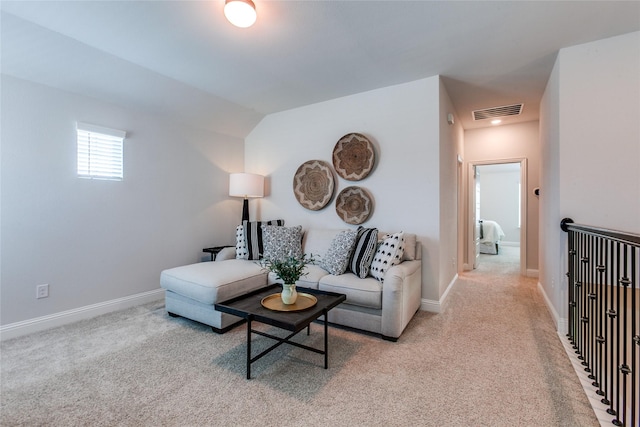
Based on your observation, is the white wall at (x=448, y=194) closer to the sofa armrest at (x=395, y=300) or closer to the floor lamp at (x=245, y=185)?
the sofa armrest at (x=395, y=300)

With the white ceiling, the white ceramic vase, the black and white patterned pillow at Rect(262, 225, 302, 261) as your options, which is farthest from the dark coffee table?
the white ceiling

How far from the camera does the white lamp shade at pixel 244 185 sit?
156 inches

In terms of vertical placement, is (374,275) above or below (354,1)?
below

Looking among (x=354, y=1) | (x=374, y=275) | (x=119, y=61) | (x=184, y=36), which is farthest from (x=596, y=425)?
(x=119, y=61)

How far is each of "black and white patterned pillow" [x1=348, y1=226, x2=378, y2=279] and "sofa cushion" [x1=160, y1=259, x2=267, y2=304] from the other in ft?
3.06

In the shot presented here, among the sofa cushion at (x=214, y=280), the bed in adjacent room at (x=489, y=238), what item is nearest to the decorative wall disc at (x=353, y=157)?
the sofa cushion at (x=214, y=280)

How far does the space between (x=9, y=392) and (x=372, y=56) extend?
3.57m

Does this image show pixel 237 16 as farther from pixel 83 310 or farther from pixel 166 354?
pixel 83 310

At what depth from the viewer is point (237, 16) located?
1909mm

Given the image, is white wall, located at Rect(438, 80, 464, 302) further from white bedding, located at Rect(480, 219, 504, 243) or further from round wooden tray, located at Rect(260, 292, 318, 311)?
white bedding, located at Rect(480, 219, 504, 243)

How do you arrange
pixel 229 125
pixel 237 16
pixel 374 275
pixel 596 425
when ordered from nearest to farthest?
pixel 596 425 → pixel 237 16 → pixel 374 275 → pixel 229 125

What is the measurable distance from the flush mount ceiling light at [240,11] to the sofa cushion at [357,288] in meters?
2.13

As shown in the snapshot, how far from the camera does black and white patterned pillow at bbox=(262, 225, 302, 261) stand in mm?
3297

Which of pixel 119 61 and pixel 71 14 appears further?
pixel 119 61
